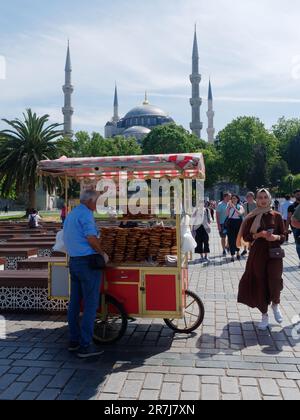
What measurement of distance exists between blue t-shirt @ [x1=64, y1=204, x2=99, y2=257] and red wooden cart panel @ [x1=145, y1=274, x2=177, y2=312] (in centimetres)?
94

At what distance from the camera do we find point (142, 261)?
5.84 meters

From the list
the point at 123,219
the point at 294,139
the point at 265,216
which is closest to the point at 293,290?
the point at 265,216

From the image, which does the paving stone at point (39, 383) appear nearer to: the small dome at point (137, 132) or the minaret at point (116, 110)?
the small dome at point (137, 132)

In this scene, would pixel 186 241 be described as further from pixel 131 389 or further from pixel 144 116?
pixel 144 116

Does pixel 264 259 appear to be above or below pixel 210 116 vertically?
below

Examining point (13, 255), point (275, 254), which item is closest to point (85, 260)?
point (275, 254)

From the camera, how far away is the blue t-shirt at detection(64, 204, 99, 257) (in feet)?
16.2

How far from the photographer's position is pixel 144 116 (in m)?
128

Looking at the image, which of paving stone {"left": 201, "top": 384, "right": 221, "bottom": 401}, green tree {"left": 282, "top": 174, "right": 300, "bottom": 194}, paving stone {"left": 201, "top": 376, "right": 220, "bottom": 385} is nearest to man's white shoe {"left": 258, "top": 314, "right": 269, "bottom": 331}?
paving stone {"left": 201, "top": 376, "right": 220, "bottom": 385}

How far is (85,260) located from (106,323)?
1.07m

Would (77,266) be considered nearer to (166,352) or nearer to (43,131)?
(166,352)

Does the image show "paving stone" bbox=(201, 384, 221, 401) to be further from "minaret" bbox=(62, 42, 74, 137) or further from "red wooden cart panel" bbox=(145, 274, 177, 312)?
"minaret" bbox=(62, 42, 74, 137)

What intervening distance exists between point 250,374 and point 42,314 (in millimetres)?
3606
